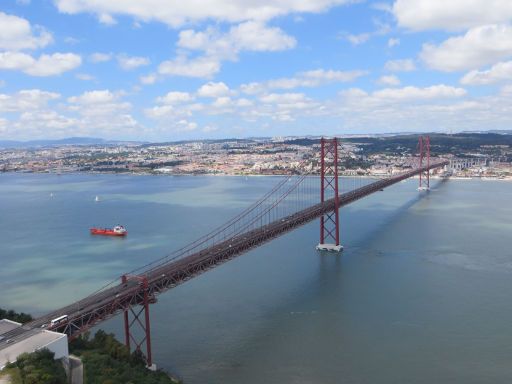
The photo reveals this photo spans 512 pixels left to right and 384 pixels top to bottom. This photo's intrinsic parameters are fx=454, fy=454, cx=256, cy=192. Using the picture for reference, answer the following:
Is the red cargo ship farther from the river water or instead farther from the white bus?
the white bus

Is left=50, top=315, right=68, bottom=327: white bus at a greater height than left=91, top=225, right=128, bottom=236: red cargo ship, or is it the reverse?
left=50, top=315, right=68, bottom=327: white bus

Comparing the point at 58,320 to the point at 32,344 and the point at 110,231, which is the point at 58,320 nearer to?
the point at 32,344

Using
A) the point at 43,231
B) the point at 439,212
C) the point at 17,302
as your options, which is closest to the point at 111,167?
the point at 43,231

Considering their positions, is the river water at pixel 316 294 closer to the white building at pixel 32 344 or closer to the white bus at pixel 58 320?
the white bus at pixel 58 320

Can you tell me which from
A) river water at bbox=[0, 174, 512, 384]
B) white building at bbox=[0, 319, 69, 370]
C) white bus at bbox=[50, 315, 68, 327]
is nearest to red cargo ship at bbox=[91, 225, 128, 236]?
river water at bbox=[0, 174, 512, 384]

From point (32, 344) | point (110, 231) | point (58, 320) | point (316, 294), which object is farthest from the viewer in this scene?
point (110, 231)

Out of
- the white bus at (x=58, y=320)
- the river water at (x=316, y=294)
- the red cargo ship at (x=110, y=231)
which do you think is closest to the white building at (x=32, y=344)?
the white bus at (x=58, y=320)

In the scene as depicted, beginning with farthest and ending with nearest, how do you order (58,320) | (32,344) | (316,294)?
(316,294), (58,320), (32,344)

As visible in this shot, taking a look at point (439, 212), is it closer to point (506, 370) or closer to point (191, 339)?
point (506, 370)

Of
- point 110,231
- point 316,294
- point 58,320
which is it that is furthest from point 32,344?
point 110,231
